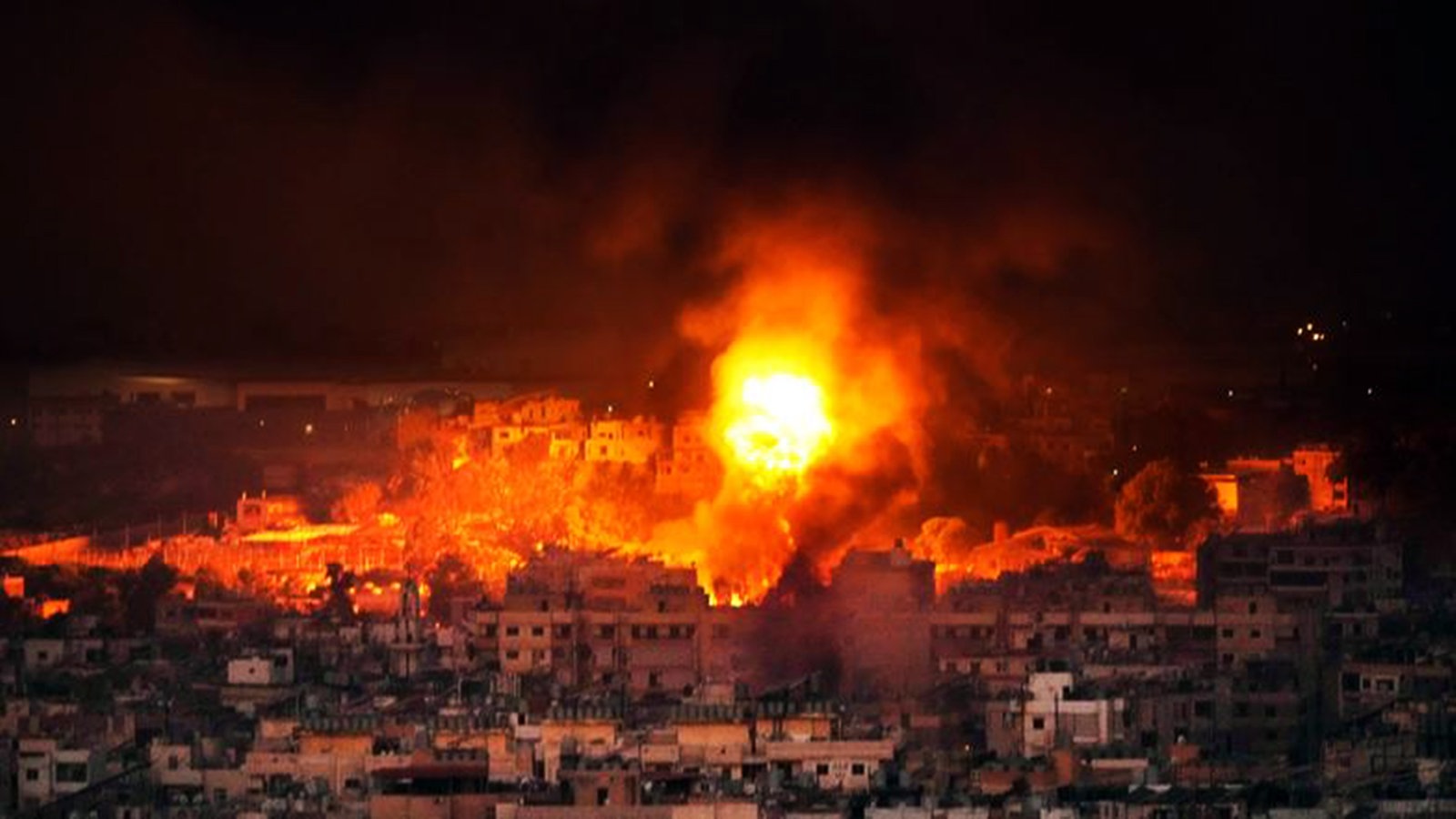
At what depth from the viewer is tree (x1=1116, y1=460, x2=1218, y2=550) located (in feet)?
110

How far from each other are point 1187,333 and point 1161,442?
15.2 ft

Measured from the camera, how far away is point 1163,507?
111 feet

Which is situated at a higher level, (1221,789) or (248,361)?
(248,361)

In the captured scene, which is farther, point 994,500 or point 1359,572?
point 994,500

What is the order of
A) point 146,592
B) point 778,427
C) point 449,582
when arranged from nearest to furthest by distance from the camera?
point 146,592, point 449,582, point 778,427

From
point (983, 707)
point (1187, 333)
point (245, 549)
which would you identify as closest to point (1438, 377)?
point (1187, 333)

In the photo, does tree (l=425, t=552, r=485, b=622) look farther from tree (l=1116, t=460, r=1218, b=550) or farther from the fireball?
tree (l=1116, t=460, r=1218, b=550)

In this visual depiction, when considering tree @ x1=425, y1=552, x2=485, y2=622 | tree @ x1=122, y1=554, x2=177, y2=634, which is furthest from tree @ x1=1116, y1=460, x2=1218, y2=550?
tree @ x1=122, y1=554, x2=177, y2=634

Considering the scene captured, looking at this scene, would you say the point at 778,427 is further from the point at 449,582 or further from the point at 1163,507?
the point at 449,582

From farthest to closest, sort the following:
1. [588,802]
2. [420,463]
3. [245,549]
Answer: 1. [420,463]
2. [245,549]
3. [588,802]

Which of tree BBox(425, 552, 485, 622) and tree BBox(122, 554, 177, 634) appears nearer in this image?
tree BBox(122, 554, 177, 634)

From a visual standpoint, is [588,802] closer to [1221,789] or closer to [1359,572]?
[1221,789]

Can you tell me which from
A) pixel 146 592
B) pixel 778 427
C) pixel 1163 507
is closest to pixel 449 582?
pixel 146 592

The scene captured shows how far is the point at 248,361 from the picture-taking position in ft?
134
